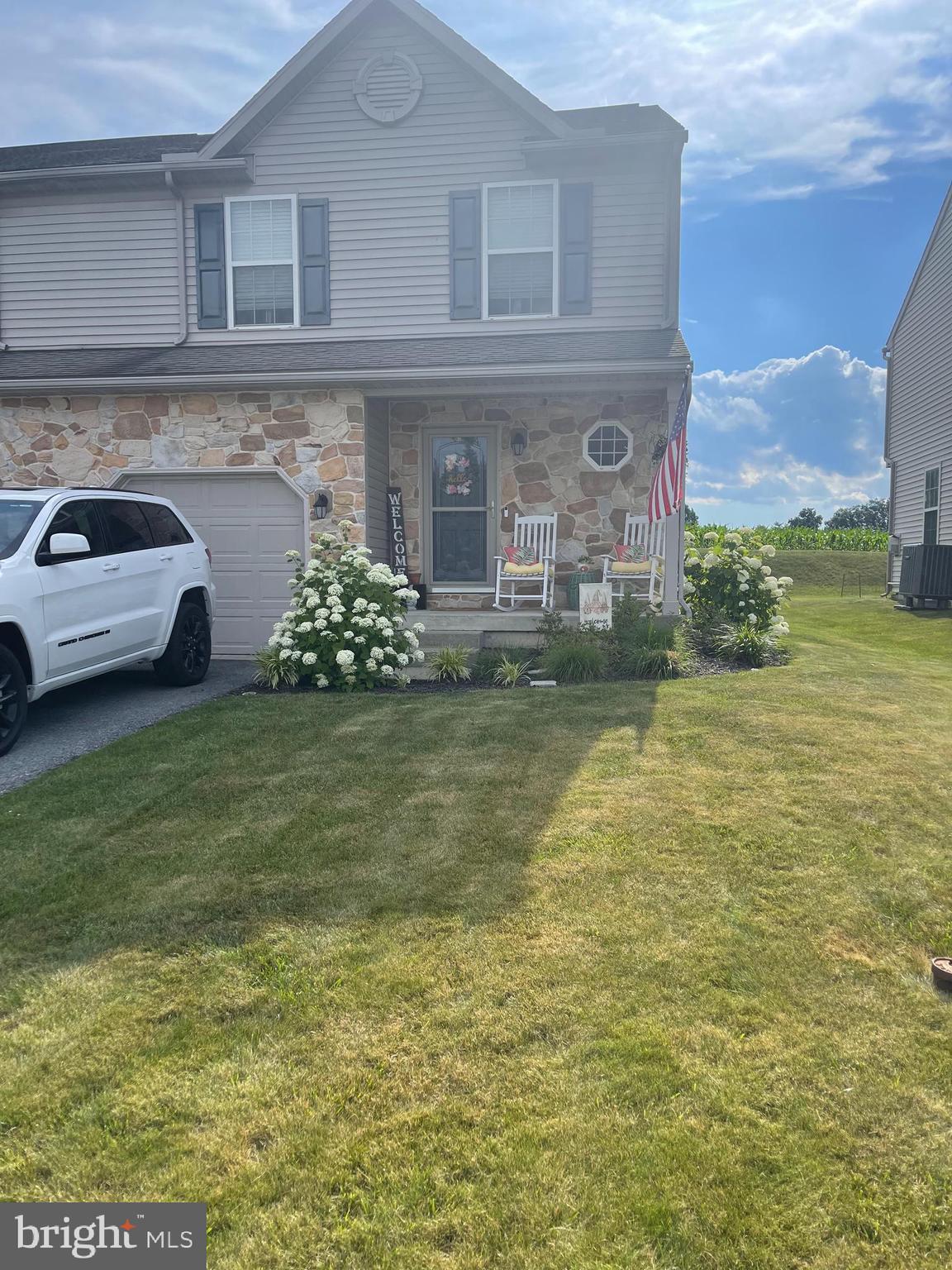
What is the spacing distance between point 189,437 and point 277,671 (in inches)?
140

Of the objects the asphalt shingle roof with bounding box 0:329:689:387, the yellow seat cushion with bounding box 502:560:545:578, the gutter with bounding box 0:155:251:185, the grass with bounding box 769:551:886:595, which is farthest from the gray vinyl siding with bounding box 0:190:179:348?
the grass with bounding box 769:551:886:595

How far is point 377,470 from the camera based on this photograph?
34.9 ft

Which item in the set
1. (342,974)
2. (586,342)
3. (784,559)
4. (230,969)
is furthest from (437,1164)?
(784,559)

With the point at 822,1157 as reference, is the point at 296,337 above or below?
above

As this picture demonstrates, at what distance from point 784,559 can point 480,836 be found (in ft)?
74.0

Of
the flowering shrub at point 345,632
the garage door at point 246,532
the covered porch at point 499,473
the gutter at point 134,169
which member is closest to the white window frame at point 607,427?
the covered porch at point 499,473

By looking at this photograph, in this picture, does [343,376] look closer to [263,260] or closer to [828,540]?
[263,260]

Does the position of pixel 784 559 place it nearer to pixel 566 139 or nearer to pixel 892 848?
pixel 566 139

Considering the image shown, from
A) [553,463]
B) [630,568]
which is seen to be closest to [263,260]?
[553,463]

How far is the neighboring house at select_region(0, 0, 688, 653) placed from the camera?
1000cm

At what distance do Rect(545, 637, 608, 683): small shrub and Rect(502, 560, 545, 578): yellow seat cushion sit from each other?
1.94 meters

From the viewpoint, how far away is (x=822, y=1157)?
227 cm

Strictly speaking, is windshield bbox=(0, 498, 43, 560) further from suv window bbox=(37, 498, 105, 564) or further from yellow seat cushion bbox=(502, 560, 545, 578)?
yellow seat cushion bbox=(502, 560, 545, 578)

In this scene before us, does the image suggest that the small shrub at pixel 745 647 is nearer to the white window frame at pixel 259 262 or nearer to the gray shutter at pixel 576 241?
the gray shutter at pixel 576 241
